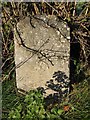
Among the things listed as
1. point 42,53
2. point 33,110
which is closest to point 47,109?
point 33,110

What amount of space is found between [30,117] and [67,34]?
3.30 ft

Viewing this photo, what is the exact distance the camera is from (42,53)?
11.5 ft

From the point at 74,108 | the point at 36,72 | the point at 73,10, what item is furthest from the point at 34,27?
the point at 74,108

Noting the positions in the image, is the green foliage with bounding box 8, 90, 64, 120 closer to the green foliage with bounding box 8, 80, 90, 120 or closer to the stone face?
the green foliage with bounding box 8, 80, 90, 120

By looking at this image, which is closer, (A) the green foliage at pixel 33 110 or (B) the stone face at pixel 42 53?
(A) the green foliage at pixel 33 110

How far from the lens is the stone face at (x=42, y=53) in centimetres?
344

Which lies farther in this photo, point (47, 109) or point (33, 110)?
point (47, 109)

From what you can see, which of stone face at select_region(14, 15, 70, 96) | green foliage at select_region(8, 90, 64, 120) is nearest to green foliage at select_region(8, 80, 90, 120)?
green foliage at select_region(8, 90, 64, 120)

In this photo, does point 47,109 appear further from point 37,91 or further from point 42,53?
point 42,53

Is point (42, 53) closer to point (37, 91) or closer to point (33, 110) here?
point (37, 91)

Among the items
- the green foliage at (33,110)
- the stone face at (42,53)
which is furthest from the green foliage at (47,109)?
the stone face at (42,53)

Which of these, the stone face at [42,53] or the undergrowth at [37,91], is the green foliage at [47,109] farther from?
the stone face at [42,53]

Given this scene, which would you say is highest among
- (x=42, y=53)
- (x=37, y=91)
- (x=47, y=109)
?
(x=42, y=53)

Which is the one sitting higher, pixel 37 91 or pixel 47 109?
pixel 37 91
